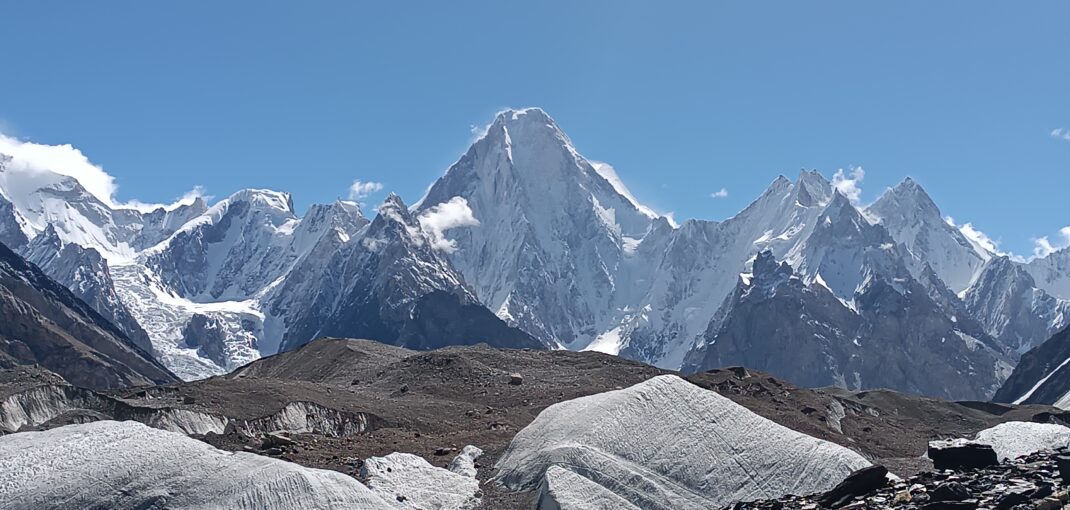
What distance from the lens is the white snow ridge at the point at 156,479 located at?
42062 mm

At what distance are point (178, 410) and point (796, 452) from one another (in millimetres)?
47235

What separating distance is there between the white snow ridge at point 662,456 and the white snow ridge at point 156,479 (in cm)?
732

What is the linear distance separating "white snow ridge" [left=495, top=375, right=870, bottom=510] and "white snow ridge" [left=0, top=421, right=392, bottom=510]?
24.0 feet

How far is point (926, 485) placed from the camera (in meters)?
35.7

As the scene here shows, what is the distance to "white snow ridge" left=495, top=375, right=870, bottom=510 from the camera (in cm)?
4622

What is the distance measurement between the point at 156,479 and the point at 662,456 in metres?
18.7

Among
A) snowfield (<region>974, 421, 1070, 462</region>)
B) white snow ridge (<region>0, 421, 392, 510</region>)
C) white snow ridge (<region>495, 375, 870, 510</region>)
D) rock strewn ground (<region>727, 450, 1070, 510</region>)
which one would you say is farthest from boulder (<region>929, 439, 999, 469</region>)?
white snow ridge (<region>0, 421, 392, 510</region>)

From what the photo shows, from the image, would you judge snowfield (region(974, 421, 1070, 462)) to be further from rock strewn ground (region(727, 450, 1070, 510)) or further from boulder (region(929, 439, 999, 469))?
rock strewn ground (region(727, 450, 1070, 510))

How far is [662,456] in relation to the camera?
48844 mm

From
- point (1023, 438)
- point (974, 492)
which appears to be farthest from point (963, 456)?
point (1023, 438)

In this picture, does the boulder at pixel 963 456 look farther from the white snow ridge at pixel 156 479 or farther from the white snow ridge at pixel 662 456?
the white snow ridge at pixel 156 479

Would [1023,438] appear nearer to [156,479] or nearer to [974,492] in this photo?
[974,492]

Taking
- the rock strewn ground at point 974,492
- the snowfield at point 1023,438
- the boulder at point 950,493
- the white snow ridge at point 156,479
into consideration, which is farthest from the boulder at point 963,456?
the white snow ridge at point 156,479

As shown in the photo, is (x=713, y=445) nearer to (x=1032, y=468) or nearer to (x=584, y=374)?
(x=1032, y=468)
